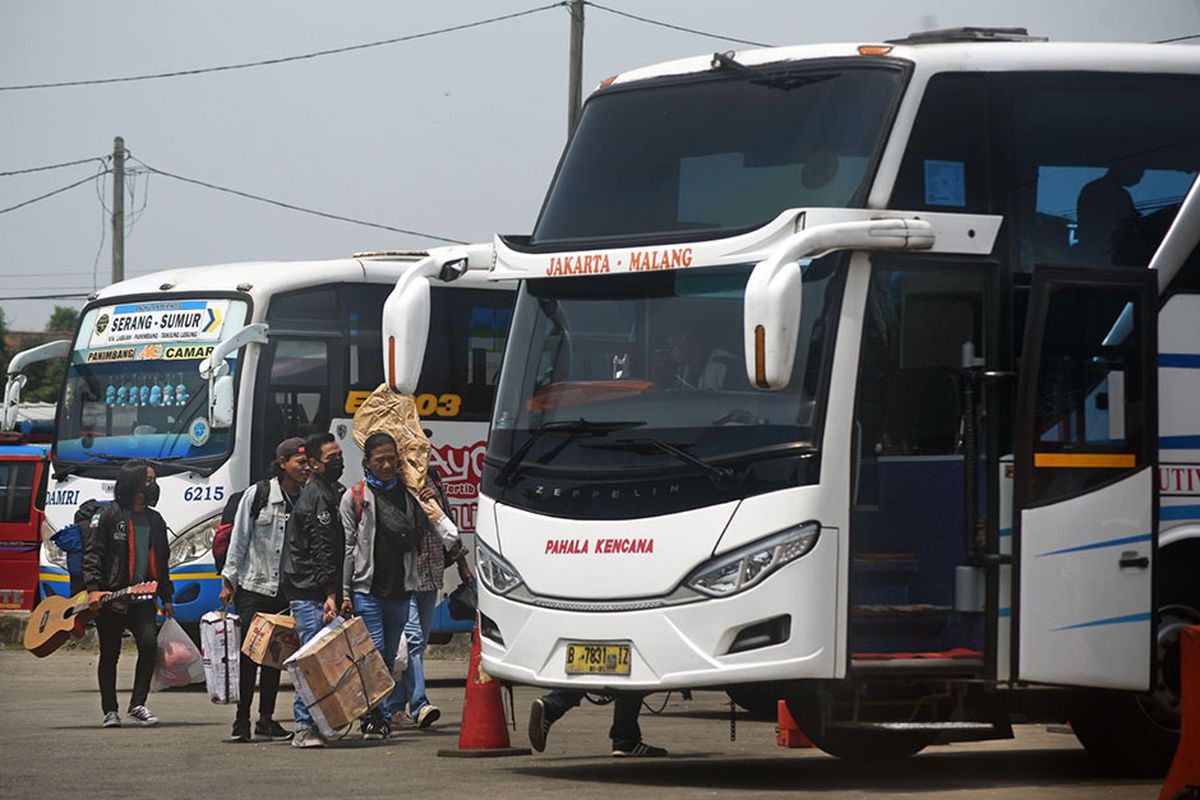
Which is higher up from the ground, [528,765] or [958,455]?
[958,455]

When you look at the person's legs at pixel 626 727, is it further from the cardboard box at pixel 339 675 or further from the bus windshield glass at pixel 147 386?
the bus windshield glass at pixel 147 386

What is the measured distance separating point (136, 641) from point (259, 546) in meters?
1.44

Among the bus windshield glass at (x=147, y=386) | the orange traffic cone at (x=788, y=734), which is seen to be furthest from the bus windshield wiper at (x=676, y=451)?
the bus windshield glass at (x=147, y=386)

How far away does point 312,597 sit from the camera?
48.1 ft

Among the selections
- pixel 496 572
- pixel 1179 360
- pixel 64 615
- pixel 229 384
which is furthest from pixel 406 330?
pixel 229 384

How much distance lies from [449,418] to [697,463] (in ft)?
36.5

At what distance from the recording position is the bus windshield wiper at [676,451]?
1141 centimetres

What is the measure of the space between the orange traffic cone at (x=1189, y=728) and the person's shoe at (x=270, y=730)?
7130 mm

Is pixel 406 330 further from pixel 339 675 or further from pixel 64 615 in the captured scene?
pixel 64 615

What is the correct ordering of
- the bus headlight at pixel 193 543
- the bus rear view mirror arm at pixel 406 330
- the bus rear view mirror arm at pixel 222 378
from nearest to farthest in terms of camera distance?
the bus rear view mirror arm at pixel 406 330 < the bus headlight at pixel 193 543 < the bus rear view mirror arm at pixel 222 378

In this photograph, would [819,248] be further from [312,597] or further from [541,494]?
[312,597]

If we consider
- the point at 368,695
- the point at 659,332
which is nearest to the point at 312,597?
the point at 368,695

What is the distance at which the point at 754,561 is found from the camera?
37.0 ft

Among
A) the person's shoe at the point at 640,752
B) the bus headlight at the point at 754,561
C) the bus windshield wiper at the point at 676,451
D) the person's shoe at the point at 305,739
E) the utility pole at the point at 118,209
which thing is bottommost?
the person's shoe at the point at 305,739
